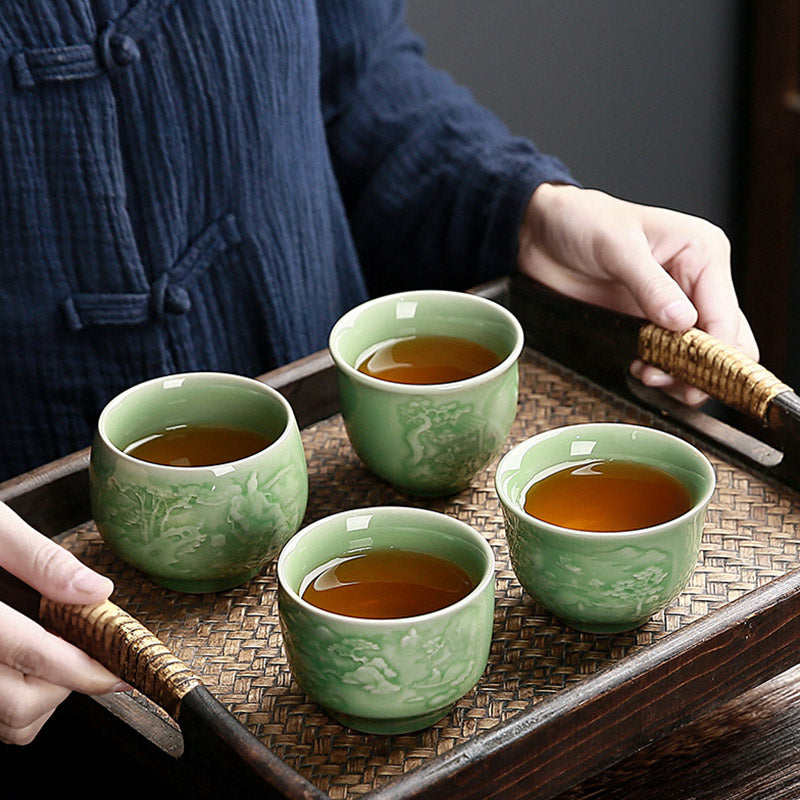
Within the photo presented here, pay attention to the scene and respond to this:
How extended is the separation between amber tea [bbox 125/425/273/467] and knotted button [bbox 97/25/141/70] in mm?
330

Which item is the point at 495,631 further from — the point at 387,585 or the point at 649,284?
the point at 649,284

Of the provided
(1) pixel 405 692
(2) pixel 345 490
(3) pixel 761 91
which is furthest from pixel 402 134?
(3) pixel 761 91

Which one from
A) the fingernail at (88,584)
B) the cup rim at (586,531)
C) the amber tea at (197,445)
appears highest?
the cup rim at (586,531)

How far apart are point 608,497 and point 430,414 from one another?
13 centimetres

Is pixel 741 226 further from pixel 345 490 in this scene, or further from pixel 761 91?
pixel 345 490

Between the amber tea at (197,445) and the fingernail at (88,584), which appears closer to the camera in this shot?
the fingernail at (88,584)

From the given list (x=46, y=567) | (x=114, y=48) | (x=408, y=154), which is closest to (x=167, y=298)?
(x=114, y=48)

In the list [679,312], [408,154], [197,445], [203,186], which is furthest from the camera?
[408,154]

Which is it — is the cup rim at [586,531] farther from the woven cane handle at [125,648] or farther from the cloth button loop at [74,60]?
the cloth button loop at [74,60]

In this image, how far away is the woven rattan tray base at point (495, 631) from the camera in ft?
2.31

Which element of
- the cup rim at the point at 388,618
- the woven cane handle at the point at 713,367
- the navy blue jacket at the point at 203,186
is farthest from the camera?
the navy blue jacket at the point at 203,186

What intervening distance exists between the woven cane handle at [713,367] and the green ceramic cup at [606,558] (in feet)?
0.46

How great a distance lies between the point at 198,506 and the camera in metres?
0.78

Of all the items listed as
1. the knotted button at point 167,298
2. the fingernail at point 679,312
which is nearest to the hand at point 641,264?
the fingernail at point 679,312
